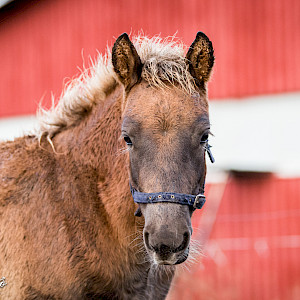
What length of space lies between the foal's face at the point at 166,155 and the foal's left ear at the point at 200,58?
248 millimetres

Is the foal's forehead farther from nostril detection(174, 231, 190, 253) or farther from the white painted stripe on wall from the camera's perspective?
the white painted stripe on wall

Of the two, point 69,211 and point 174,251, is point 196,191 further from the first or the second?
point 69,211

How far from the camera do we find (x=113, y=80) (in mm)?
3814

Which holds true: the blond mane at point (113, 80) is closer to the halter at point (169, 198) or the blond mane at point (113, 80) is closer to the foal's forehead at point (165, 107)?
the foal's forehead at point (165, 107)

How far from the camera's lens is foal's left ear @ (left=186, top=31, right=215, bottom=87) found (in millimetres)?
3332

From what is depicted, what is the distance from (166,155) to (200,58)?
92 centimetres

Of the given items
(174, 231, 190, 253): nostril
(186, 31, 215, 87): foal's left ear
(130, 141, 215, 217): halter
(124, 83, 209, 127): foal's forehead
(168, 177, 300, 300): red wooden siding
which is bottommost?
(168, 177, 300, 300): red wooden siding

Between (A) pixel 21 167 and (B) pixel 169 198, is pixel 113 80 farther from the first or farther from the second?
(B) pixel 169 198

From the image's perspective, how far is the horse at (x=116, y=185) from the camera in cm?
296

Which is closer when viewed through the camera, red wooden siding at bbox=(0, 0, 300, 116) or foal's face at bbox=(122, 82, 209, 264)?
foal's face at bbox=(122, 82, 209, 264)

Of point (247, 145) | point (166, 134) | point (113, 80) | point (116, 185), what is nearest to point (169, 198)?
point (166, 134)

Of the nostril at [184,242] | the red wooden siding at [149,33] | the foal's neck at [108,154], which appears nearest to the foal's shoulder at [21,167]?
the foal's neck at [108,154]

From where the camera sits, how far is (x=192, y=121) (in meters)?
3.08

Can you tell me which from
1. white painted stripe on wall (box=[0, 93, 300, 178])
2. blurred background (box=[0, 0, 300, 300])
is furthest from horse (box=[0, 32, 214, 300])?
white painted stripe on wall (box=[0, 93, 300, 178])
